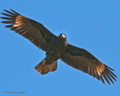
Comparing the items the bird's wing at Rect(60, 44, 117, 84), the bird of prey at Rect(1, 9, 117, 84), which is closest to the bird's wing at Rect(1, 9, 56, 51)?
the bird of prey at Rect(1, 9, 117, 84)

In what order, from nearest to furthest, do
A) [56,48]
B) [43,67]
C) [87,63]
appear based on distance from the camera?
1. [56,48]
2. [43,67]
3. [87,63]

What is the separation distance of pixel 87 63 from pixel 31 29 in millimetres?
3121

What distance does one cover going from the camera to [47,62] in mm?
16562

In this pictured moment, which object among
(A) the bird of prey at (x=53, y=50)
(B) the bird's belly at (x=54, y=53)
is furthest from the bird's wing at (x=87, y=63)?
(B) the bird's belly at (x=54, y=53)

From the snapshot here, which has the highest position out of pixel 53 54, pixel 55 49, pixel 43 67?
pixel 55 49

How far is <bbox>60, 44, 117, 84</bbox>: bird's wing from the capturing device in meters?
17.5

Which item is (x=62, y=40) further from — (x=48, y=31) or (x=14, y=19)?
(x=14, y=19)

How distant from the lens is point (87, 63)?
18.0 m

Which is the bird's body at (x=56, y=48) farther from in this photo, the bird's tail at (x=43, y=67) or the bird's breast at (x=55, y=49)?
the bird's tail at (x=43, y=67)

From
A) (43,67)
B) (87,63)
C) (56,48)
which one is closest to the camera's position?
(56,48)

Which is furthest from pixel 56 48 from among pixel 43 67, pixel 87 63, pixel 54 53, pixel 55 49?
pixel 87 63

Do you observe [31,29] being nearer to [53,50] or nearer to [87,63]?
[53,50]

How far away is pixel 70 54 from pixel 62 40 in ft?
4.73

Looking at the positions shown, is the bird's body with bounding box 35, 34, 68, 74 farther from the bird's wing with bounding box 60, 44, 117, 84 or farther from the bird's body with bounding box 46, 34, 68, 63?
the bird's wing with bounding box 60, 44, 117, 84
